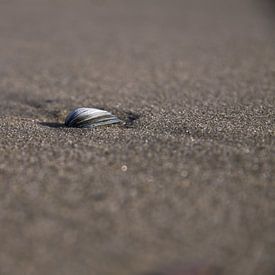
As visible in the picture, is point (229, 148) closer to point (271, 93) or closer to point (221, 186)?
point (221, 186)

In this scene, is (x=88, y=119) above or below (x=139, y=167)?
above

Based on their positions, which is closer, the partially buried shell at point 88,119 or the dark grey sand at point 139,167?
the dark grey sand at point 139,167

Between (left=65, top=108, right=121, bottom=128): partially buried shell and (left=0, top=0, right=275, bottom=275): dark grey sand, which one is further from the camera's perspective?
(left=65, top=108, right=121, bottom=128): partially buried shell

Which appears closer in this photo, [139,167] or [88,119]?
[139,167]

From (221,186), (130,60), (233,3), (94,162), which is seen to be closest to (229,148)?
(221,186)
